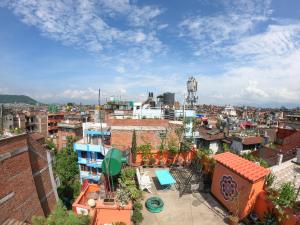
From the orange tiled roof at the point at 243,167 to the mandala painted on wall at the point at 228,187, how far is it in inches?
24.9

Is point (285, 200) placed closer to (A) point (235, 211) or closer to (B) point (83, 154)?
(A) point (235, 211)

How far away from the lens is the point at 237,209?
8664 millimetres

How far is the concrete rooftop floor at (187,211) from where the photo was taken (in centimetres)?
889

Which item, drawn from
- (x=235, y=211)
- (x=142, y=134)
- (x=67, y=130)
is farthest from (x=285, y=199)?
(x=67, y=130)

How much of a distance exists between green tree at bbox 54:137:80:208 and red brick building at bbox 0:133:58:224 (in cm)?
1052

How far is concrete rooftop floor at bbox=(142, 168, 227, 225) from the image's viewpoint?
29.2ft

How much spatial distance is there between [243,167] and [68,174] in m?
24.1

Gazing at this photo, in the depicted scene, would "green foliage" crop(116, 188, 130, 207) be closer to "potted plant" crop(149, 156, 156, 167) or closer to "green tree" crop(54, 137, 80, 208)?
"potted plant" crop(149, 156, 156, 167)

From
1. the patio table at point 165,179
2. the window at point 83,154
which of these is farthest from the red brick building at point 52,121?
the patio table at point 165,179

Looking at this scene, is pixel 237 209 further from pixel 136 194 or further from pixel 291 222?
pixel 136 194

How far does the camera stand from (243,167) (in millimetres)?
9133

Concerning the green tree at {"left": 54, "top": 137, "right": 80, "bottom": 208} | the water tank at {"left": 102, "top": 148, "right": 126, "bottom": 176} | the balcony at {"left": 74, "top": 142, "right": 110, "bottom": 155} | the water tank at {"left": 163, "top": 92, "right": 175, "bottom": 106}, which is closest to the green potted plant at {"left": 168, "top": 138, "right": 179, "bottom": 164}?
the water tank at {"left": 102, "top": 148, "right": 126, "bottom": 176}

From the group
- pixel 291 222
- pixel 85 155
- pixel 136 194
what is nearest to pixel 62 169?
pixel 85 155

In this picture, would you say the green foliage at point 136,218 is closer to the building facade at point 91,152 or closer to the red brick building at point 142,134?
the red brick building at point 142,134
